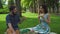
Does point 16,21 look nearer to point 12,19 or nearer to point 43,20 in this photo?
point 12,19

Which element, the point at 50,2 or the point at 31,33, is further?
the point at 50,2

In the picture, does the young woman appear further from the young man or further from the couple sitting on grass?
the young man

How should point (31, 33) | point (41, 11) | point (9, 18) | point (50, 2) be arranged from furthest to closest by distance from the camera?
1. point (50, 2)
2. point (31, 33)
3. point (41, 11)
4. point (9, 18)

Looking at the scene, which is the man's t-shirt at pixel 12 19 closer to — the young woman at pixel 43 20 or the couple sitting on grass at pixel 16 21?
the couple sitting on grass at pixel 16 21

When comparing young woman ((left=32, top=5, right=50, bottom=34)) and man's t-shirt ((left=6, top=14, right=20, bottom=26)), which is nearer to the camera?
man's t-shirt ((left=6, top=14, right=20, bottom=26))

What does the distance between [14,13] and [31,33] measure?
1756mm

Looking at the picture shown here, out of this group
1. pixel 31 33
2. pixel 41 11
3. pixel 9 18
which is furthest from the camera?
pixel 31 33

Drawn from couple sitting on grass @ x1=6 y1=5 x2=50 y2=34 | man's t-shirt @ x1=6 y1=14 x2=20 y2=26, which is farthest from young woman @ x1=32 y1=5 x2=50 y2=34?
man's t-shirt @ x1=6 y1=14 x2=20 y2=26

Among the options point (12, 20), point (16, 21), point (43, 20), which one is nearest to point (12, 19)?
point (12, 20)

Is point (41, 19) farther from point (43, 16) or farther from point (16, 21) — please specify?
point (16, 21)

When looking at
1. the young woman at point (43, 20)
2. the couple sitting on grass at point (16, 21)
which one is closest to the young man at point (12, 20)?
the couple sitting on grass at point (16, 21)

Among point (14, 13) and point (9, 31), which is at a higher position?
point (14, 13)

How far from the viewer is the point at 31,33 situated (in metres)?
8.02

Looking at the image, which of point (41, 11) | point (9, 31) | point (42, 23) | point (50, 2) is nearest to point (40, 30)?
point (42, 23)
